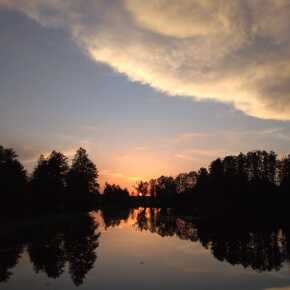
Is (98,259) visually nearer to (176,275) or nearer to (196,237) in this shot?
(176,275)

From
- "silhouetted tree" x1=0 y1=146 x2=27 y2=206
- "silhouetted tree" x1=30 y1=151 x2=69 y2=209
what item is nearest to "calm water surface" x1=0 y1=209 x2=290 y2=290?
"silhouetted tree" x1=0 y1=146 x2=27 y2=206

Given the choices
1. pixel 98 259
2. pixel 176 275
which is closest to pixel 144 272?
pixel 176 275

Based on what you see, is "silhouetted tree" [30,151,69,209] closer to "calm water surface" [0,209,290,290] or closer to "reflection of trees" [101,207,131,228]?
"reflection of trees" [101,207,131,228]

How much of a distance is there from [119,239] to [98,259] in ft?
54.5

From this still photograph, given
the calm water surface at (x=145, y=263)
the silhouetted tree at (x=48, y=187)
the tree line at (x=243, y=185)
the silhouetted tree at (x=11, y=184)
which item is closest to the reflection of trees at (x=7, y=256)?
the calm water surface at (x=145, y=263)

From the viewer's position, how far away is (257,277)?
25.0m

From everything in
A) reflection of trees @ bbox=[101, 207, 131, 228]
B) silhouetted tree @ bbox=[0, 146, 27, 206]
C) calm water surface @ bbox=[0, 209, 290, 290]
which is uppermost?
silhouetted tree @ bbox=[0, 146, 27, 206]

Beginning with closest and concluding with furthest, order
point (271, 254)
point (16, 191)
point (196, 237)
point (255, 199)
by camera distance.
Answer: point (271, 254), point (196, 237), point (16, 191), point (255, 199)

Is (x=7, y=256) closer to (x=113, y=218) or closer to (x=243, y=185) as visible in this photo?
(x=113, y=218)

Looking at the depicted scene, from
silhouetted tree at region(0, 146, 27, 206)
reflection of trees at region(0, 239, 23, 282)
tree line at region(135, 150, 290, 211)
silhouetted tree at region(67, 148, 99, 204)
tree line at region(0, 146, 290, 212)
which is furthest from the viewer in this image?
silhouetted tree at region(67, 148, 99, 204)

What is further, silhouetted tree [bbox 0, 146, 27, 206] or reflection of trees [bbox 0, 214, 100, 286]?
silhouetted tree [bbox 0, 146, 27, 206]

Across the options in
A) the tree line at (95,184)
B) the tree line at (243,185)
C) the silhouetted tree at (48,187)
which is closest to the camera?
the tree line at (95,184)

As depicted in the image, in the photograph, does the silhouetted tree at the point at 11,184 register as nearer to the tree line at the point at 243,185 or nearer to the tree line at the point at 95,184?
the tree line at the point at 95,184

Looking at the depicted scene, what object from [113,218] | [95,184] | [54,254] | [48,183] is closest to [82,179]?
[95,184]
